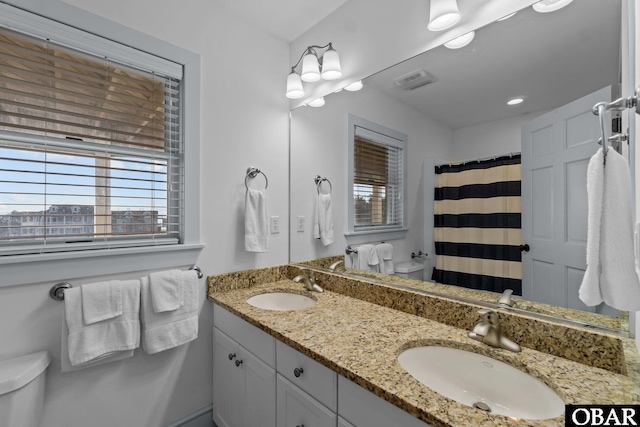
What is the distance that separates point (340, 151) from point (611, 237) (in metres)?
1.33

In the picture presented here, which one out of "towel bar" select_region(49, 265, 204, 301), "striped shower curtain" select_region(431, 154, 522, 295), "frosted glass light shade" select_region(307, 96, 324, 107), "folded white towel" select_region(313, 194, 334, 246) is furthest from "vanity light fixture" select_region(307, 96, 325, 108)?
"towel bar" select_region(49, 265, 204, 301)

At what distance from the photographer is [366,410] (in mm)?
833

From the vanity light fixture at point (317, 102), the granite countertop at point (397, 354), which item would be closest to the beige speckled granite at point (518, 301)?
the granite countertop at point (397, 354)

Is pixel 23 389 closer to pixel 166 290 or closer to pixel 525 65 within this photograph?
pixel 166 290

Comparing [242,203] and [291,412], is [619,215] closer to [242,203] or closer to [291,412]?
[291,412]

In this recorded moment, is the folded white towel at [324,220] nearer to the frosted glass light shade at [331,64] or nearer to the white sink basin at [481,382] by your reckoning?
the frosted glass light shade at [331,64]

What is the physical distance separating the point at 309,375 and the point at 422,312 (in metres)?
0.58

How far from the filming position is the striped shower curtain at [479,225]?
111 centimetres

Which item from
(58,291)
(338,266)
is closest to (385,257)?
(338,266)

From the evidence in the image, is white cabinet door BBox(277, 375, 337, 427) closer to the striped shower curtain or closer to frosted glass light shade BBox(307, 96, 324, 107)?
the striped shower curtain

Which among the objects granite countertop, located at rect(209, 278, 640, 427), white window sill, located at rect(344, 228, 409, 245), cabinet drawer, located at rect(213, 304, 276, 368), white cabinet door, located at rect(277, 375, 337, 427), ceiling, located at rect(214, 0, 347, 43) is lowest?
white cabinet door, located at rect(277, 375, 337, 427)

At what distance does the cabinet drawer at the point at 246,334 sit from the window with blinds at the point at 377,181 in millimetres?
781

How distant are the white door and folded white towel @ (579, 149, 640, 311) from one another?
322 millimetres

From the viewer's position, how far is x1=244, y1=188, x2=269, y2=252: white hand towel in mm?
1762
